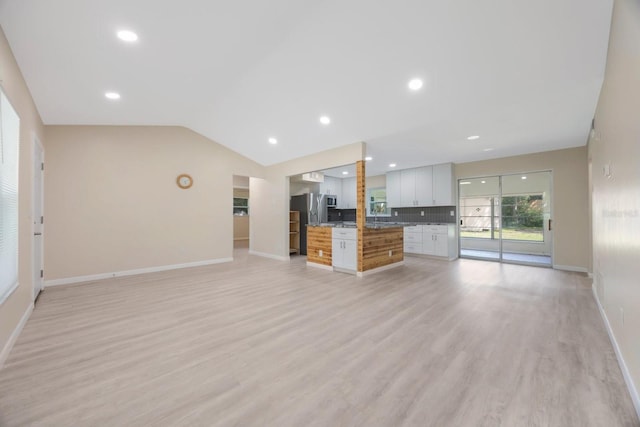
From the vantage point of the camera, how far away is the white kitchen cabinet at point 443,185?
6531mm

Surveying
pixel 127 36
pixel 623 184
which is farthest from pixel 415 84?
pixel 127 36

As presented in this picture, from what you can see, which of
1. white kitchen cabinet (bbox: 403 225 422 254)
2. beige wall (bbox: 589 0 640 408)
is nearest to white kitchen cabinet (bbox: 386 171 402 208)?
white kitchen cabinet (bbox: 403 225 422 254)

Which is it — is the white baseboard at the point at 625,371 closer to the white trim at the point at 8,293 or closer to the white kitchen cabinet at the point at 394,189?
the white trim at the point at 8,293

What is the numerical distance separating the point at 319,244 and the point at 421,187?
11.6 ft

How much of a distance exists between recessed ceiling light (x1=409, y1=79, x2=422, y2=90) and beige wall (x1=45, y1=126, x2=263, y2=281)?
15.7 ft

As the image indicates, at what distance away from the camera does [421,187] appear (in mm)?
7090

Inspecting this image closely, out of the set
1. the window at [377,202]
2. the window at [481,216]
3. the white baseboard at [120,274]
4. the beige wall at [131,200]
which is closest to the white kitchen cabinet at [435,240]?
the window at [481,216]

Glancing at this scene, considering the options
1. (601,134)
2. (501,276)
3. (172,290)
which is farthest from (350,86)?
(501,276)

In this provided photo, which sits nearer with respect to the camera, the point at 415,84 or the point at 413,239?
the point at 415,84

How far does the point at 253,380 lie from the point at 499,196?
676cm

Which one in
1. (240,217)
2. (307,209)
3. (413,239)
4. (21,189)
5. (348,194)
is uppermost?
(348,194)

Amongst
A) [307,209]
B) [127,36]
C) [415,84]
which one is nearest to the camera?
[127,36]

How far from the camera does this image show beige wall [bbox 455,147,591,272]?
16.3 ft

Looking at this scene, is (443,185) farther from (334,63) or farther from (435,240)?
(334,63)
